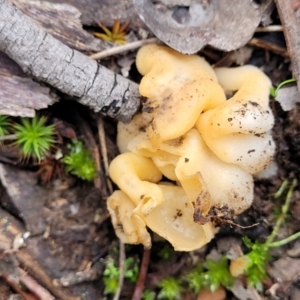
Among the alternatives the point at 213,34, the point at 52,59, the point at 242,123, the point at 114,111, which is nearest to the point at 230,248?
Result: the point at 242,123

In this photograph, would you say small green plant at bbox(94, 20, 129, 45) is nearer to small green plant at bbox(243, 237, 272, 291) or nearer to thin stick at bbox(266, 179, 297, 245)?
thin stick at bbox(266, 179, 297, 245)

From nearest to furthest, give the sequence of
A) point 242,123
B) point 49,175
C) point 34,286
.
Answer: point 242,123, point 34,286, point 49,175

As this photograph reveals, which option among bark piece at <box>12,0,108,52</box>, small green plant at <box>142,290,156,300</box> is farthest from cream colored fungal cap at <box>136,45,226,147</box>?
small green plant at <box>142,290,156,300</box>

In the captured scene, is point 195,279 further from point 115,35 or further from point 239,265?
point 115,35

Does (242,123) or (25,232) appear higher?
(242,123)

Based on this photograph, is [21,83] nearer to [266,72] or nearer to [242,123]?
[242,123]

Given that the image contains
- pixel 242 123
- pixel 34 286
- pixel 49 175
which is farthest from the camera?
pixel 49 175

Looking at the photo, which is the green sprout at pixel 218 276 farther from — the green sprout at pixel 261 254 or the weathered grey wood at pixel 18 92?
the weathered grey wood at pixel 18 92

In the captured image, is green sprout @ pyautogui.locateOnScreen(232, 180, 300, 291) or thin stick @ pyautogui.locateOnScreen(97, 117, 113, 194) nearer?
green sprout @ pyautogui.locateOnScreen(232, 180, 300, 291)

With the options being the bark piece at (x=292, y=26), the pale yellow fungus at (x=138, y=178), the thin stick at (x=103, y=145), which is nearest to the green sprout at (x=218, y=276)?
the pale yellow fungus at (x=138, y=178)
